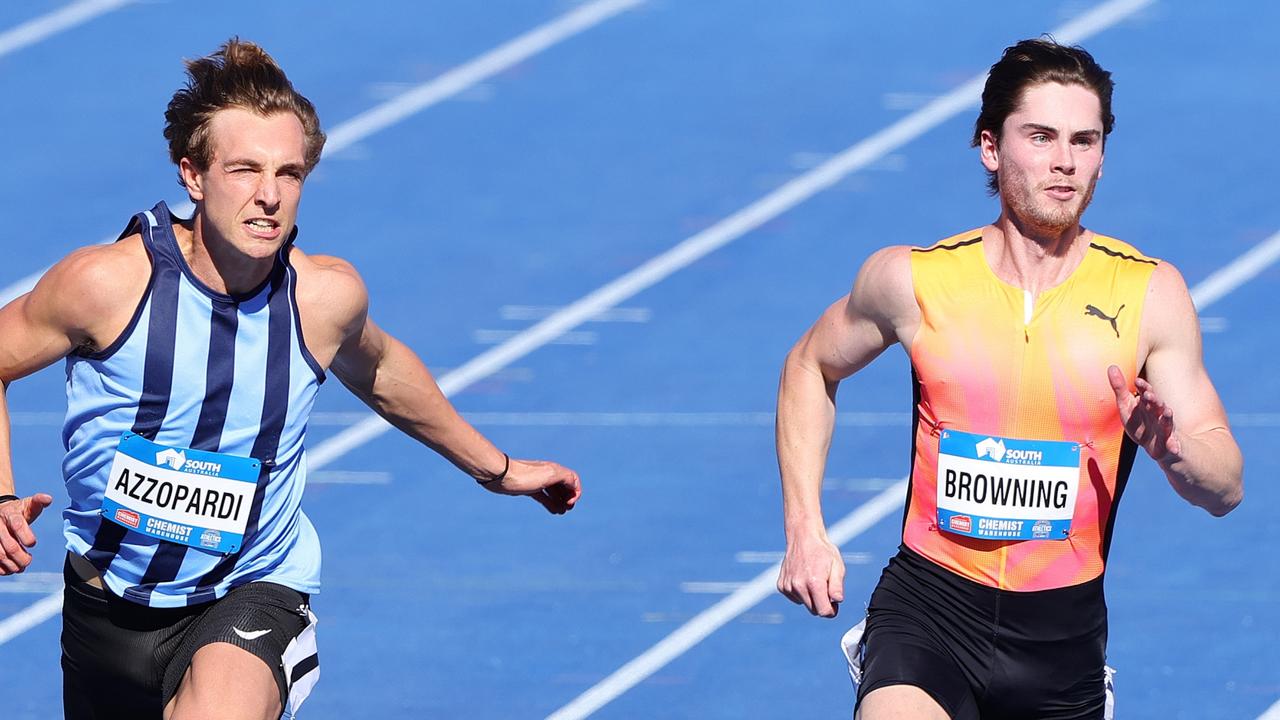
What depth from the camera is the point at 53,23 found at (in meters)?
12.1

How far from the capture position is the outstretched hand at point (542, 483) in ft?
15.9

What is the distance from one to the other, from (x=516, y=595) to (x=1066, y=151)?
3218mm

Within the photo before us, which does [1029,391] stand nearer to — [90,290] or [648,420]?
[90,290]

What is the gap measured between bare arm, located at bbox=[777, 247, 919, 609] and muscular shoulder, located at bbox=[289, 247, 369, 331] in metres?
1.00

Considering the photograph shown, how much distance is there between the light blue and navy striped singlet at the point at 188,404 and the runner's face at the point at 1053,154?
5.17 ft

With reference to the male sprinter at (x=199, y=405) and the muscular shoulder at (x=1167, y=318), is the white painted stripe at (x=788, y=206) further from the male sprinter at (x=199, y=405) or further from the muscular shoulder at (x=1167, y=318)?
the muscular shoulder at (x=1167, y=318)

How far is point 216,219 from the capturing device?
4.05 metres

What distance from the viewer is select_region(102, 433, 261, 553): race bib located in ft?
13.4

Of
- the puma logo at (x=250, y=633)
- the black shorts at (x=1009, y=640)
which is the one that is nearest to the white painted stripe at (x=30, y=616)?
the puma logo at (x=250, y=633)

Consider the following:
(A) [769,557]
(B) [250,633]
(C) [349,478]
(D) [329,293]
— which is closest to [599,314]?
(C) [349,478]

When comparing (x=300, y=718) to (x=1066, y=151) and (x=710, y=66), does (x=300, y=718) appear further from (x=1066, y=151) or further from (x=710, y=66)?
(x=710, y=66)

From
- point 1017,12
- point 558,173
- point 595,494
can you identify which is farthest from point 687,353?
point 1017,12

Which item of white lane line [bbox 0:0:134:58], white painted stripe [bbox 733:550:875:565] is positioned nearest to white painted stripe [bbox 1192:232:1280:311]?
white painted stripe [bbox 733:550:875:565]

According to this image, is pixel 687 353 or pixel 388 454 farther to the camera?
pixel 687 353
